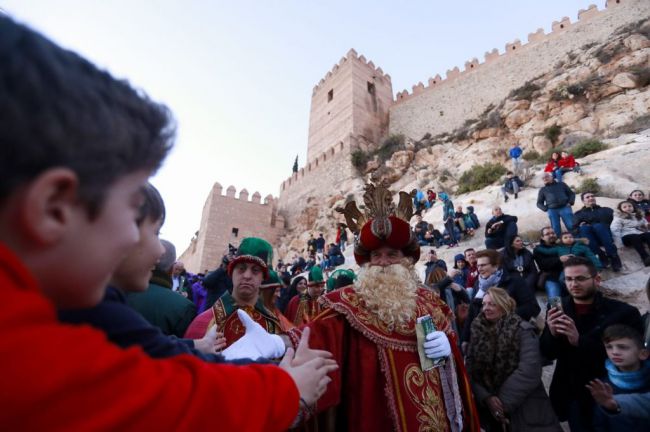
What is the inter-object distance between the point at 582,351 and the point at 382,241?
5.81 ft

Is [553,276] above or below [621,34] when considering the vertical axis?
below

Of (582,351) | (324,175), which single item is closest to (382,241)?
(582,351)

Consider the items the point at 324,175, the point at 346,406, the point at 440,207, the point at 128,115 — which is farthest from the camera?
the point at 324,175

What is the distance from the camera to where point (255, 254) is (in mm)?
3148

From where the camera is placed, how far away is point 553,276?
203 inches

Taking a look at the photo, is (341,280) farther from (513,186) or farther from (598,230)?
(513,186)

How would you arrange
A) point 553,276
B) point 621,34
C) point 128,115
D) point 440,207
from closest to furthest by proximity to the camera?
1. point 128,115
2. point 553,276
3. point 440,207
4. point 621,34

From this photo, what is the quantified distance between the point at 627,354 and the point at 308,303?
12.5 feet

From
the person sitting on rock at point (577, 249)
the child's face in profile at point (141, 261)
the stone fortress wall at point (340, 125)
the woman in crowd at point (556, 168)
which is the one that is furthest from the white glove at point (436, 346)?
the stone fortress wall at point (340, 125)

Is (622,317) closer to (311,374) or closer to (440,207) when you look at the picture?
(311,374)

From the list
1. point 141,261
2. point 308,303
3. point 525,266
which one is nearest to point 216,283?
point 308,303

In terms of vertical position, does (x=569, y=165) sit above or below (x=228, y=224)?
below

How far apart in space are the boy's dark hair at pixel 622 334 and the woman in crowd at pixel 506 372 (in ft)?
1.84

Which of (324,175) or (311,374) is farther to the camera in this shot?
(324,175)
